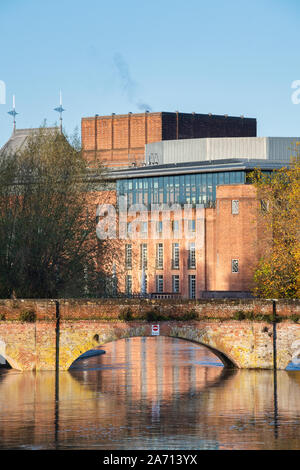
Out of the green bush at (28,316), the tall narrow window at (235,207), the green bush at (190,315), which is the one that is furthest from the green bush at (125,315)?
the tall narrow window at (235,207)

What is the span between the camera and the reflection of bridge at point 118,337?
4262 cm

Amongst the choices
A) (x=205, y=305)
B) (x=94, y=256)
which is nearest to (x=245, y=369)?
(x=205, y=305)

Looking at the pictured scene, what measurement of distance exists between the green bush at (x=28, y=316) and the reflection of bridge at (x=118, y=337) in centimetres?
21

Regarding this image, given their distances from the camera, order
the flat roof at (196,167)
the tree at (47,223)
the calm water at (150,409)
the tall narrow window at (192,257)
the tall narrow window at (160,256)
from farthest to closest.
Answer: the tall narrow window at (160,256) < the tall narrow window at (192,257) < the flat roof at (196,167) < the tree at (47,223) < the calm water at (150,409)

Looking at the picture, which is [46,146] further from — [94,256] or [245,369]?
[245,369]

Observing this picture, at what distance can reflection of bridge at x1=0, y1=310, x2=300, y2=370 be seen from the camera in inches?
1678

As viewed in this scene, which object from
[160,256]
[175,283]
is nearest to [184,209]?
[160,256]

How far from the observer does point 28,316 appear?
139 feet

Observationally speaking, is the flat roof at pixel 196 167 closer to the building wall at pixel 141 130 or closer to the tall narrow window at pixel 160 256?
the tall narrow window at pixel 160 256

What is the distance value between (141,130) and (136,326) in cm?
8355

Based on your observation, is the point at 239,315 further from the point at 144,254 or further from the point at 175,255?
the point at 144,254
